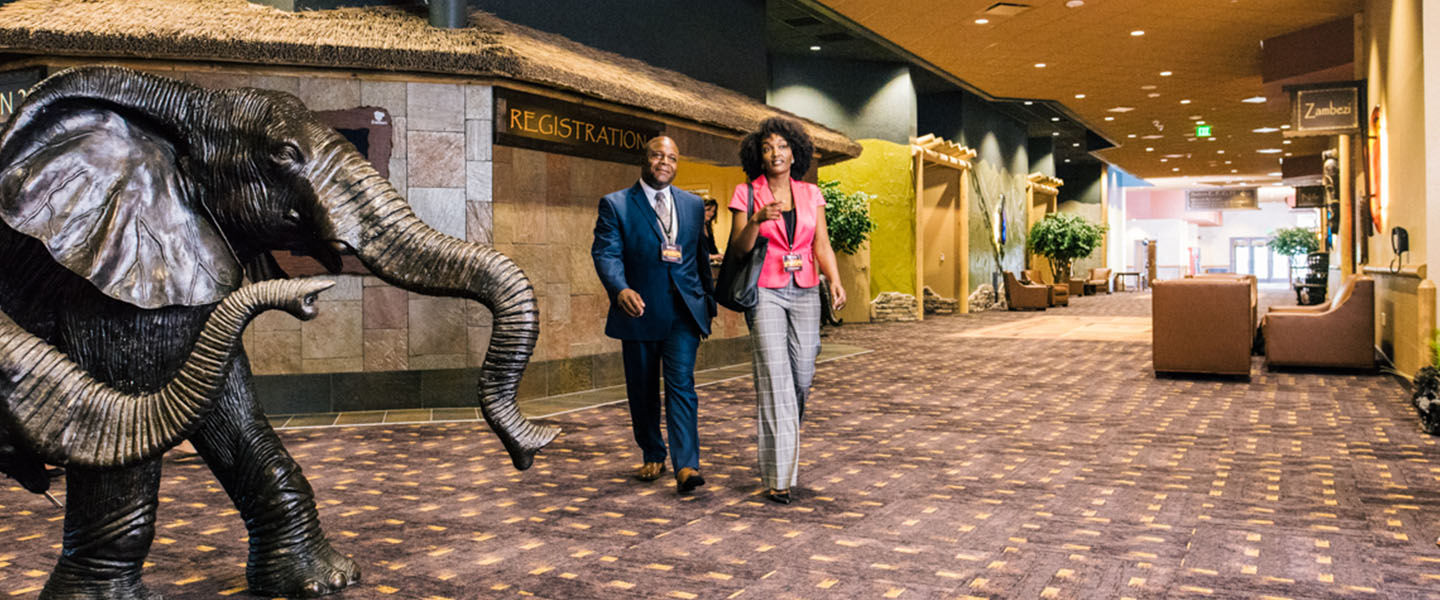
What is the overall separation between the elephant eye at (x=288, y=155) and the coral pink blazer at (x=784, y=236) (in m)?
1.91

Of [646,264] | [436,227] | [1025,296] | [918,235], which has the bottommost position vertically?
[1025,296]

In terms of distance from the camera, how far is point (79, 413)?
1.79 m

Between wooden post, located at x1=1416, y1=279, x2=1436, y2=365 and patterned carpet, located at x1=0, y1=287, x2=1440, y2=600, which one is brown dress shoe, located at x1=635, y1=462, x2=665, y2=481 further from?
wooden post, located at x1=1416, y1=279, x2=1436, y2=365

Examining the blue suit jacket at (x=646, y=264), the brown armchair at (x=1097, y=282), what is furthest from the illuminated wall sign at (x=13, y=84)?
the brown armchair at (x=1097, y=282)

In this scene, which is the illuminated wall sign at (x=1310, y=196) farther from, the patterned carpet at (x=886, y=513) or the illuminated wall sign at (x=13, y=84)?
the illuminated wall sign at (x=13, y=84)

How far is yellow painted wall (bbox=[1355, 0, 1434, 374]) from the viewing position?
700cm

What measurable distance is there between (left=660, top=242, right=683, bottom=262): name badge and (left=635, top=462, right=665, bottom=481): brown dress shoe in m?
0.89

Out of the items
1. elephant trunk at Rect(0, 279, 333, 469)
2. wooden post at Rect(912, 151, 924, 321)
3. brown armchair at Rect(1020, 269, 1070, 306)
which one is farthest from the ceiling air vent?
brown armchair at Rect(1020, 269, 1070, 306)

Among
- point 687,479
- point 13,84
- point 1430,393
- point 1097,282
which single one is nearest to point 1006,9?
point 1430,393

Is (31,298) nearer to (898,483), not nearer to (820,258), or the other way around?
(820,258)

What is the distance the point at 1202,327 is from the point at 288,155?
25.6ft

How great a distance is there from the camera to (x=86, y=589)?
225 cm

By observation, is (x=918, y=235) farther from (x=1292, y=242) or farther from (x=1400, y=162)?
(x=1292, y=242)

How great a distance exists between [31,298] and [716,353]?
7593 mm
